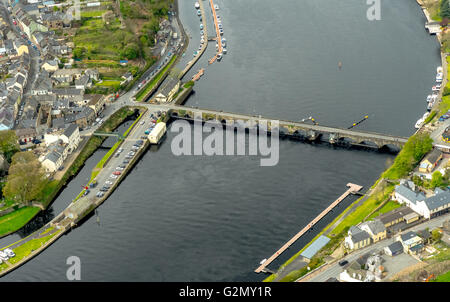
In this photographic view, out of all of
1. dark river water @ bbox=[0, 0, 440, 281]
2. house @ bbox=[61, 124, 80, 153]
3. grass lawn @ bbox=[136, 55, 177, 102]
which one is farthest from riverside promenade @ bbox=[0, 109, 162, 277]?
grass lawn @ bbox=[136, 55, 177, 102]

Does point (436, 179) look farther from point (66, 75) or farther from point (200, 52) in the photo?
point (66, 75)

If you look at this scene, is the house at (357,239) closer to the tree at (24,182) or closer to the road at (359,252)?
the road at (359,252)

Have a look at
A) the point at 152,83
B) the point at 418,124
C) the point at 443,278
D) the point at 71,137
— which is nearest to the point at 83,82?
the point at 152,83

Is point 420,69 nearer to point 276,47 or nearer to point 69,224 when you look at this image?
point 276,47

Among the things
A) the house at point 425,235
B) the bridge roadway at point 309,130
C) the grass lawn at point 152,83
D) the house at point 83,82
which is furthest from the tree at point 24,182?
the house at point 425,235

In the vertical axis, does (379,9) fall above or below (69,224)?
above

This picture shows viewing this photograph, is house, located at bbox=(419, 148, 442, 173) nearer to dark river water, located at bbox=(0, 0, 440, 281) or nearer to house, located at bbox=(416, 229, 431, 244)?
dark river water, located at bbox=(0, 0, 440, 281)
